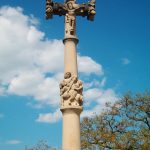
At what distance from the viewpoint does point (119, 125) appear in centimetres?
3216

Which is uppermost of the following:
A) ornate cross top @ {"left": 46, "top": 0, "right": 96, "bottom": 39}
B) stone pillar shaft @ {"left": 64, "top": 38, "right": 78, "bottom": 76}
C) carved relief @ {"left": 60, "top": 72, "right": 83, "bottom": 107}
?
ornate cross top @ {"left": 46, "top": 0, "right": 96, "bottom": 39}

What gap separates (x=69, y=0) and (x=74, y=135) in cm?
570

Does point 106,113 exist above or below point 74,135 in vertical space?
above

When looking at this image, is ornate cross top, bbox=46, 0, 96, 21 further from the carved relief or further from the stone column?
the carved relief

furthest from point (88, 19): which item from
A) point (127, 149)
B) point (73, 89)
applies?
point (127, 149)

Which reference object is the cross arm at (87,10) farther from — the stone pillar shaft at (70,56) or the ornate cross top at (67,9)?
the stone pillar shaft at (70,56)

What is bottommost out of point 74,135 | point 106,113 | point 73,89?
point 74,135

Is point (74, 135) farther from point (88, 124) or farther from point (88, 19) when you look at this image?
point (88, 124)

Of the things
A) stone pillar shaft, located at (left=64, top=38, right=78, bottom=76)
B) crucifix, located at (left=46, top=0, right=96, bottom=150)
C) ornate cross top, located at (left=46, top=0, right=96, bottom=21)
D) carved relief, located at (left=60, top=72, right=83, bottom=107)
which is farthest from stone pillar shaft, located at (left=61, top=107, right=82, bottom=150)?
ornate cross top, located at (left=46, top=0, right=96, bottom=21)

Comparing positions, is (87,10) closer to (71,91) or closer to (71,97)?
(71,91)

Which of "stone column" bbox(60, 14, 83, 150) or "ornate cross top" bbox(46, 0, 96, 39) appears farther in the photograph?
"ornate cross top" bbox(46, 0, 96, 39)

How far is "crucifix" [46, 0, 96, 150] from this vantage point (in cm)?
1238

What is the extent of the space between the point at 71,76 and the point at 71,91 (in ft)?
1.90

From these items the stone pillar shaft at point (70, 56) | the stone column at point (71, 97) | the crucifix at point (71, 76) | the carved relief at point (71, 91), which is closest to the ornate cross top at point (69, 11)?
the crucifix at point (71, 76)
